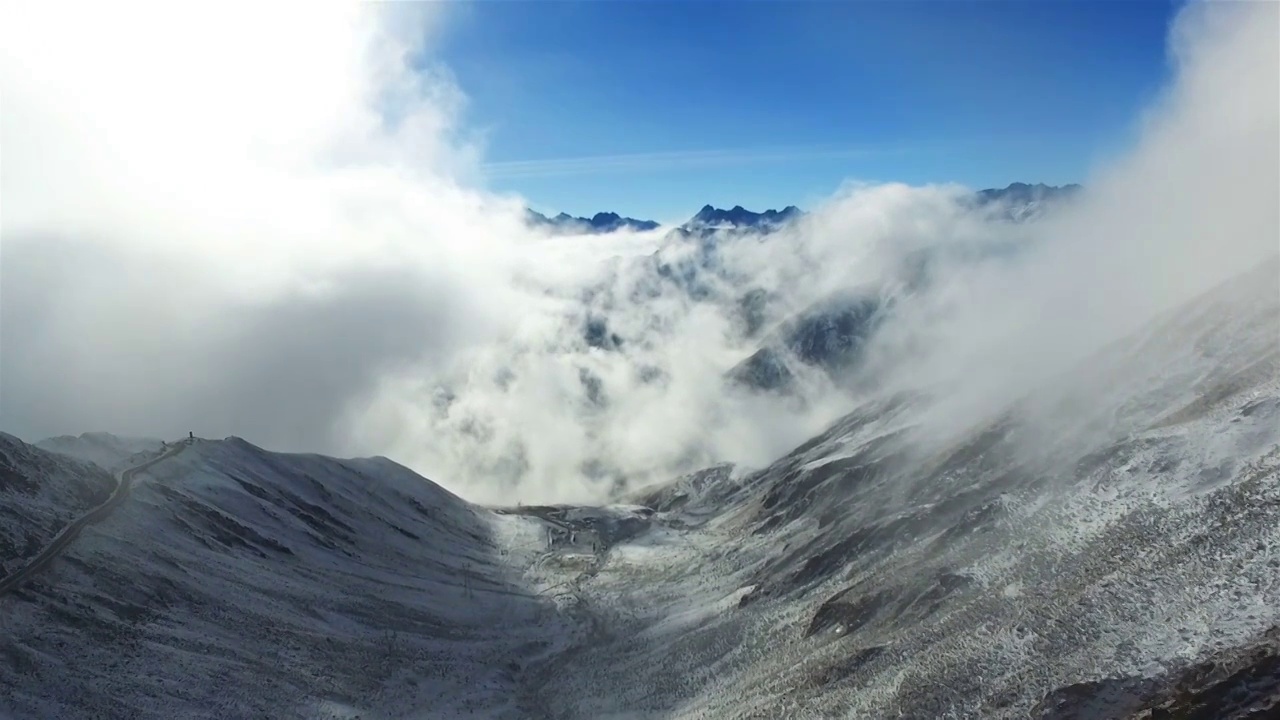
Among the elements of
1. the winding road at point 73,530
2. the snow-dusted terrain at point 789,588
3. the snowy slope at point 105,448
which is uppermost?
the snowy slope at point 105,448

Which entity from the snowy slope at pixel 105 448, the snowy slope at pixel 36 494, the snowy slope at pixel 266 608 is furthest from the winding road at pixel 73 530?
the snowy slope at pixel 105 448

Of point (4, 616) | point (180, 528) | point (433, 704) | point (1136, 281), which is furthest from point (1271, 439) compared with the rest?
point (180, 528)

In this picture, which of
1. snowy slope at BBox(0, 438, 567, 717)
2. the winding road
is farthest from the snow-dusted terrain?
the winding road

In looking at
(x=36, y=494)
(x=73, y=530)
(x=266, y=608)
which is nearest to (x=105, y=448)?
(x=36, y=494)

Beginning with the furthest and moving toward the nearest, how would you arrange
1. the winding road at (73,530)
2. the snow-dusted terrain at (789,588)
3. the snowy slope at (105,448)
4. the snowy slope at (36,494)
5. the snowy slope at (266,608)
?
1. the snowy slope at (105,448)
2. the snowy slope at (36,494)
3. the winding road at (73,530)
4. the snowy slope at (266,608)
5. the snow-dusted terrain at (789,588)

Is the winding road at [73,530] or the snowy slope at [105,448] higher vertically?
the snowy slope at [105,448]

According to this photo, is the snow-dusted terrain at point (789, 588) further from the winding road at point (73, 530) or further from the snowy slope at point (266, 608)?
the winding road at point (73, 530)
